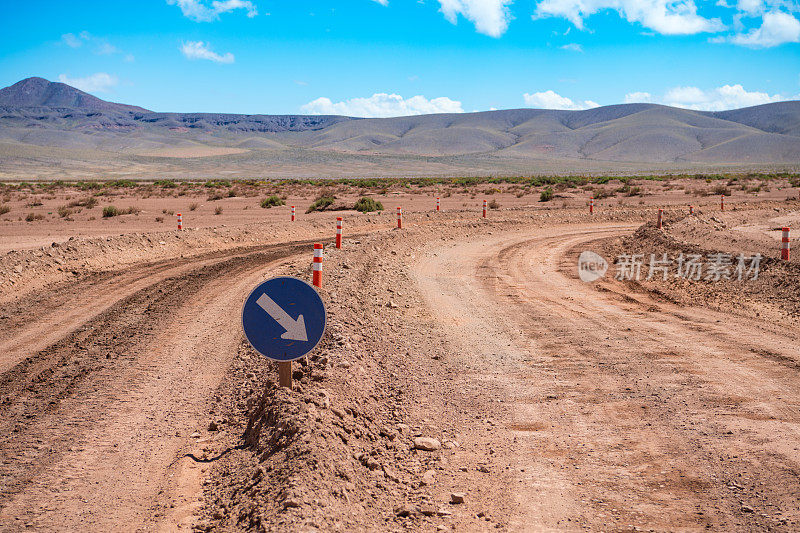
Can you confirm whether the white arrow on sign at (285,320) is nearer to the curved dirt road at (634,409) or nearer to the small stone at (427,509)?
the small stone at (427,509)

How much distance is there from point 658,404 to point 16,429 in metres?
A: 5.98

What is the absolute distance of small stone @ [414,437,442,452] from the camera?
5520 mm

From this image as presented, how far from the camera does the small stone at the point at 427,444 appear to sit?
18.1 ft

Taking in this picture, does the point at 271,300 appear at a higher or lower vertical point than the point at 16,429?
higher

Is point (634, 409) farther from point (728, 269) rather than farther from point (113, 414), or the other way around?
point (728, 269)

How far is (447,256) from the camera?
1819 centimetres

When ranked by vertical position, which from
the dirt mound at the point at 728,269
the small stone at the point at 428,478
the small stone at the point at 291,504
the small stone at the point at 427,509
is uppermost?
the dirt mound at the point at 728,269

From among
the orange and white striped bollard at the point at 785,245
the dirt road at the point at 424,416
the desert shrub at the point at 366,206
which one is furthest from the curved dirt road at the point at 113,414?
the desert shrub at the point at 366,206

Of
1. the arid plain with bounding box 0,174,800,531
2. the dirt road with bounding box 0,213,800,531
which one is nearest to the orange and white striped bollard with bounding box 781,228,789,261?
the arid plain with bounding box 0,174,800,531

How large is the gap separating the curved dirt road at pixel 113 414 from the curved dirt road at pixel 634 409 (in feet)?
8.72

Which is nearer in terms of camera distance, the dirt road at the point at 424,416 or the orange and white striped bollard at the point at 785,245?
the dirt road at the point at 424,416

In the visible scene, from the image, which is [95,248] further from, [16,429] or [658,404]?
[658,404]

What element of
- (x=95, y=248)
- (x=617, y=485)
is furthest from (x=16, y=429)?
(x=95, y=248)

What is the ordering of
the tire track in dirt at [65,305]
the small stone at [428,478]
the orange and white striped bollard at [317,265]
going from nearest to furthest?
the small stone at [428,478] < the orange and white striped bollard at [317,265] < the tire track in dirt at [65,305]
